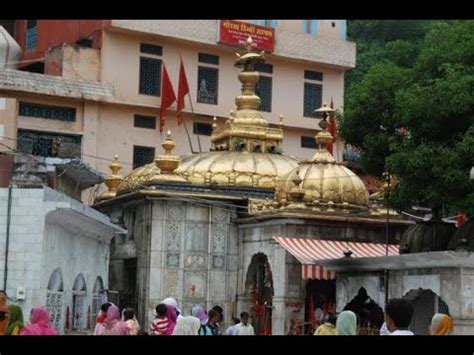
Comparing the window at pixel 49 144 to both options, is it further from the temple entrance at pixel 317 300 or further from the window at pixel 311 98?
the temple entrance at pixel 317 300

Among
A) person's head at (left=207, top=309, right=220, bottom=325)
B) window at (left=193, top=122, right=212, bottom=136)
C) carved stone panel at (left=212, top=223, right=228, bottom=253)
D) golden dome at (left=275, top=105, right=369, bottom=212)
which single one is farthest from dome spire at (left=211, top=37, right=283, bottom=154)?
person's head at (left=207, top=309, right=220, bottom=325)

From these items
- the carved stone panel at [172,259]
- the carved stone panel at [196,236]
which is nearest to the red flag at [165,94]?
the carved stone panel at [196,236]

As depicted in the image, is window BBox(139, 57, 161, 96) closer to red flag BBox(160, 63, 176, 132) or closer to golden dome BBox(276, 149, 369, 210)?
red flag BBox(160, 63, 176, 132)

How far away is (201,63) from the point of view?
34.8 m

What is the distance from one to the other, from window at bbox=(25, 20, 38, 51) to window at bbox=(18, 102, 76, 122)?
209 inches

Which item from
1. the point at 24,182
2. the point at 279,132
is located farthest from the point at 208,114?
the point at 24,182

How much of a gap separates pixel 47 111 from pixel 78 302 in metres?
12.1

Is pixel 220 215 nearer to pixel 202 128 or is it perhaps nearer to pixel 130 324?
pixel 130 324

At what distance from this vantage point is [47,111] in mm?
31516

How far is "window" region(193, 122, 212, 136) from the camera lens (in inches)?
1368

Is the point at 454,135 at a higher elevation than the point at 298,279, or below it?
higher

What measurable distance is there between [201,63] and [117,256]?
11.9 m
